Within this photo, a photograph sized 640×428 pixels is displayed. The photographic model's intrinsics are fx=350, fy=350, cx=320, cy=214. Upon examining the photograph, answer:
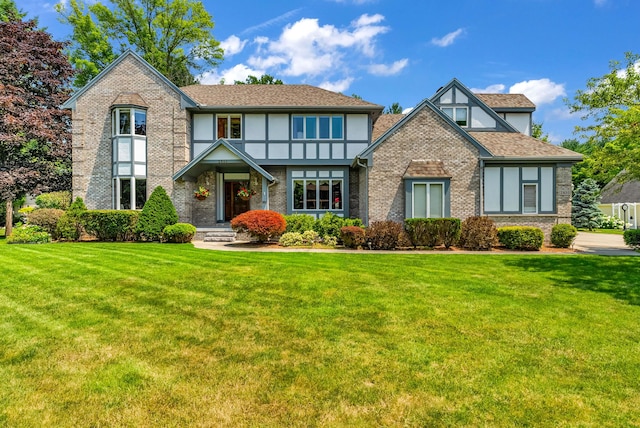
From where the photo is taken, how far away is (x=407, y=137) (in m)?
16.2

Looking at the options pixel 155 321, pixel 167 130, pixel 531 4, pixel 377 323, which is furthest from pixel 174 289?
pixel 531 4

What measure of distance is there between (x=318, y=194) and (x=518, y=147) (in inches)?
413

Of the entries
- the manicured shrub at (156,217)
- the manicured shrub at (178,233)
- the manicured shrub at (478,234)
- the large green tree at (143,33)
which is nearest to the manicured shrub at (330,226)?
the manicured shrub at (478,234)

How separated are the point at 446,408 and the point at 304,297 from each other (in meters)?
3.74

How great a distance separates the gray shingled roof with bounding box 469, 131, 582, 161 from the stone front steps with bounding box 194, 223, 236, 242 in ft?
41.6

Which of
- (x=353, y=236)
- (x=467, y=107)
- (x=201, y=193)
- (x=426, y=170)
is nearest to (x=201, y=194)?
(x=201, y=193)

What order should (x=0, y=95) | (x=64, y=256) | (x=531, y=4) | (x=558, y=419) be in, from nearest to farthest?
(x=558, y=419) → (x=64, y=256) → (x=531, y=4) → (x=0, y=95)

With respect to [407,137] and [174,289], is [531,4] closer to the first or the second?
[407,137]

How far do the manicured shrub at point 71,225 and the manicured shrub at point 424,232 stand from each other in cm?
1519

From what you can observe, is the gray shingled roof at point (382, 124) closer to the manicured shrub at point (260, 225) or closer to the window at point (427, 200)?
the window at point (427, 200)

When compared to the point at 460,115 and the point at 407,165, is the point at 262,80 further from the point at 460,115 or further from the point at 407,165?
the point at 407,165

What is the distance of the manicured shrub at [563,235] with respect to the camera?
15.0m

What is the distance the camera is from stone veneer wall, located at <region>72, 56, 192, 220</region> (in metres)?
18.8

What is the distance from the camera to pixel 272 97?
806 inches
